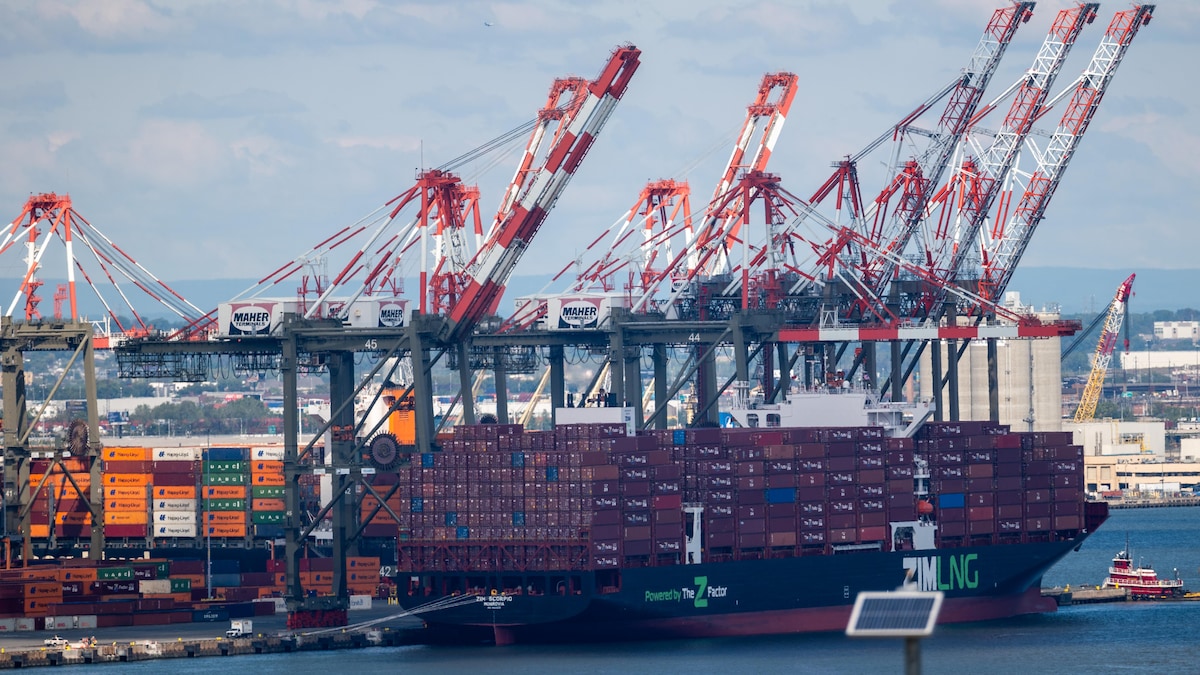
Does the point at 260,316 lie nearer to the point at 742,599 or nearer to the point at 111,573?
the point at 111,573

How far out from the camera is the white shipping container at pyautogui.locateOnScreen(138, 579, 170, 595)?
282ft

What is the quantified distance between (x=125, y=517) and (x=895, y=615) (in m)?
75.4

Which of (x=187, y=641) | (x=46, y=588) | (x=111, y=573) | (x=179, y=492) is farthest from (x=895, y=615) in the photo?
(x=179, y=492)

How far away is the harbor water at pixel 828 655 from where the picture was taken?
7088cm

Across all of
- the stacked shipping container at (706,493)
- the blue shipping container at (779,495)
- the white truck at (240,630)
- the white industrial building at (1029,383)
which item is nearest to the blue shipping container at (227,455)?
the white truck at (240,630)

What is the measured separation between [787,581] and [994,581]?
9.98 m

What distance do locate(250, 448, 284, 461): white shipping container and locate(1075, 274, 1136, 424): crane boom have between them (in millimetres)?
A: 76720

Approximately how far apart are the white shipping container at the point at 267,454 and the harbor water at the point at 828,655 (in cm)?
2926

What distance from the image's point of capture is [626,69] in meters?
83.1

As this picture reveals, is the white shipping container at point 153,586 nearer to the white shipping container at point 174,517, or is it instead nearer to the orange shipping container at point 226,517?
the orange shipping container at point 226,517

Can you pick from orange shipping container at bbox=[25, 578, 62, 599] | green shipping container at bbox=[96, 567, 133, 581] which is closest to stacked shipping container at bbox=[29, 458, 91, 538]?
green shipping container at bbox=[96, 567, 133, 581]

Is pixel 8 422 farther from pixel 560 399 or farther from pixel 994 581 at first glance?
pixel 994 581

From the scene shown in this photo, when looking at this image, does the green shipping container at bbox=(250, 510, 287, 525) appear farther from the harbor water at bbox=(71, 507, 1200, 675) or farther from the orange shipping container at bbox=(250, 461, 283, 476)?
the harbor water at bbox=(71, 507, 1200, 675)

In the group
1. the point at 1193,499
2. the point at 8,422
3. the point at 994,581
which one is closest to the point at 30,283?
the point at 8,422
